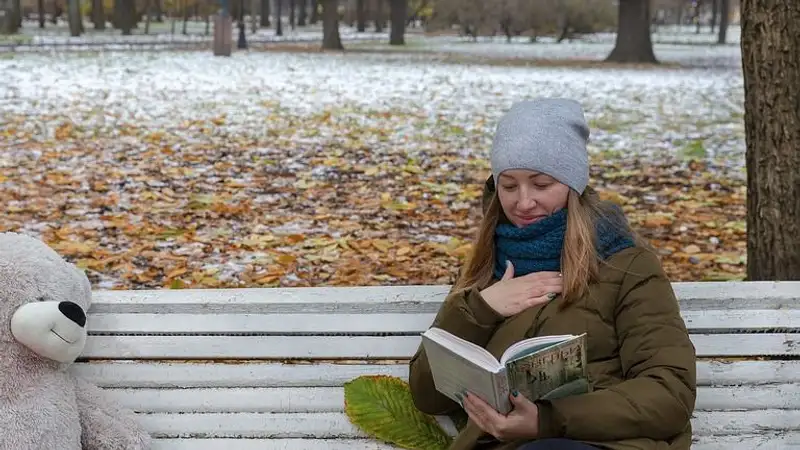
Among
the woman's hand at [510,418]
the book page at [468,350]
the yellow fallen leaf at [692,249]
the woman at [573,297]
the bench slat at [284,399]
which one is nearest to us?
the book page at [468,350]

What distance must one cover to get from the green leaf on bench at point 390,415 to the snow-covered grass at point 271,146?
2.74 meters

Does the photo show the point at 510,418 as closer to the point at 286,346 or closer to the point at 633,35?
the point at 286,346

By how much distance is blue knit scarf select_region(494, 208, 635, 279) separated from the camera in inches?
110

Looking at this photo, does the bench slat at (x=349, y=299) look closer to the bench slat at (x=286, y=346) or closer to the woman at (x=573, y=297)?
the bench slat at (x=286, y=346)

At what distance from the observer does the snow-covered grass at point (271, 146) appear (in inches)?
272

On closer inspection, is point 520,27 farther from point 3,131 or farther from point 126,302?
point 126,302

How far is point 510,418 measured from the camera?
2.50 metres

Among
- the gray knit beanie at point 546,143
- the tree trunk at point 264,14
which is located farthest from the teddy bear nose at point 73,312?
the tree trunk at point 264,14

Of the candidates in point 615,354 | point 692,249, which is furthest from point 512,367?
point 692,249

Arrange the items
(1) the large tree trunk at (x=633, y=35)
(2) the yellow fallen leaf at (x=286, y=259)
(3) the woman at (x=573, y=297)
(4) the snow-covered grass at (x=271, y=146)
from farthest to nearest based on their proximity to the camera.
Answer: (1) the large tree trunk at (x=633, y=35), (4) the snow-covered grass at (x=271, y=146), (2) the yellow fallen leaf at (x=286, y=259), (3) the woman at (x=573, y=297)

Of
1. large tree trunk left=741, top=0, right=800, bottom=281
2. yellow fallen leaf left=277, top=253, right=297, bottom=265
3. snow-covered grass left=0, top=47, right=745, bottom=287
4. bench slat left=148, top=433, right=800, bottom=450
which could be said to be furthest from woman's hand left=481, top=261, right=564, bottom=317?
yellow fallen leaf left=277, top=253, right=297, bottom=265

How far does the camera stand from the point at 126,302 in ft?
10.5

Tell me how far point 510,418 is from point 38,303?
121 cm

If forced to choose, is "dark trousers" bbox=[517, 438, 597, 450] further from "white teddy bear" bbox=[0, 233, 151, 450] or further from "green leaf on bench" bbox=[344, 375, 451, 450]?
"white teddy bear" bbox=[0, 233, 151, 450]
